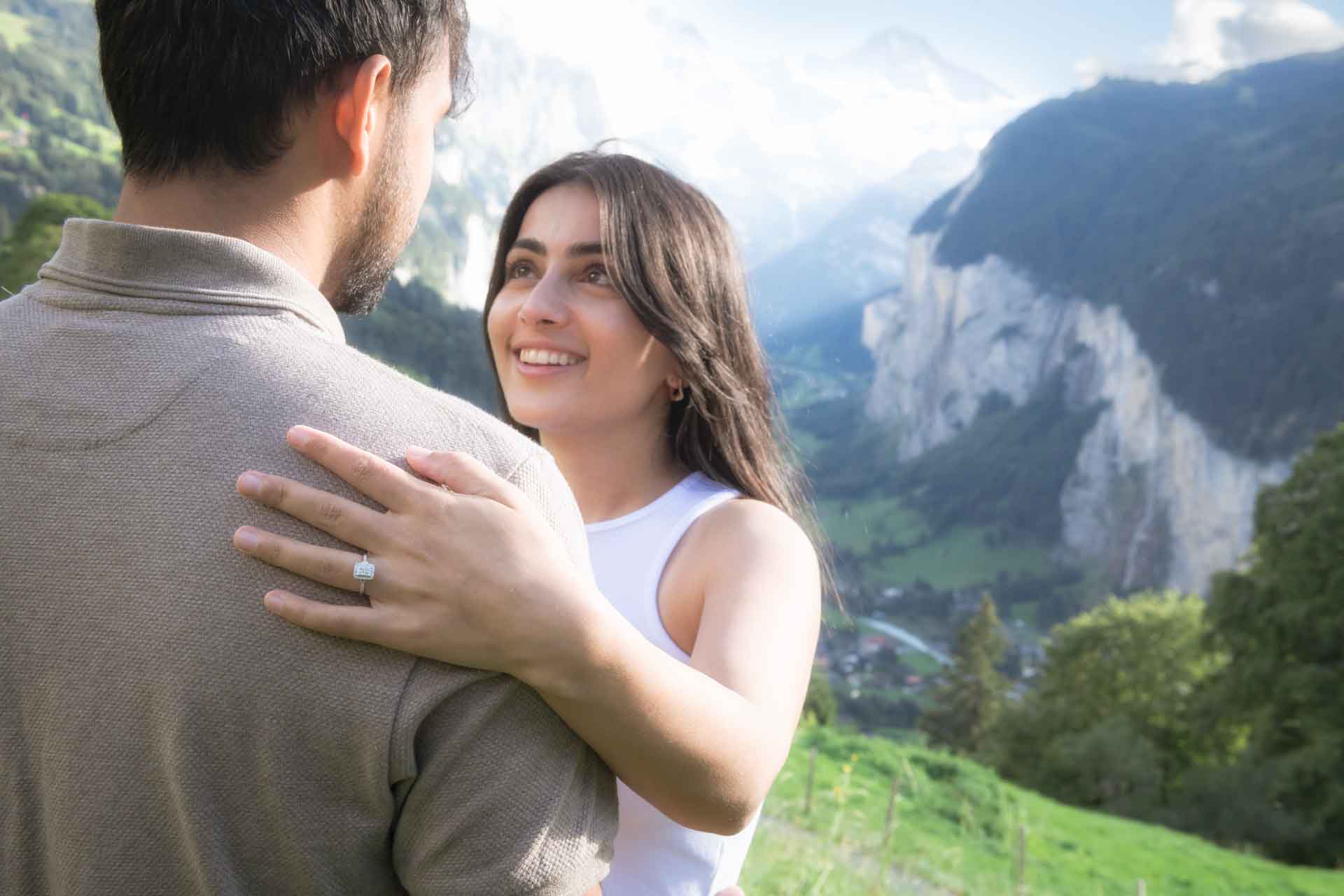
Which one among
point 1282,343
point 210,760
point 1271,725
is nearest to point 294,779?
point 210,760

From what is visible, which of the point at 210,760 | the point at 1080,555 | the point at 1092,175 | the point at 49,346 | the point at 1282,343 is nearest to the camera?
the point at 210,760

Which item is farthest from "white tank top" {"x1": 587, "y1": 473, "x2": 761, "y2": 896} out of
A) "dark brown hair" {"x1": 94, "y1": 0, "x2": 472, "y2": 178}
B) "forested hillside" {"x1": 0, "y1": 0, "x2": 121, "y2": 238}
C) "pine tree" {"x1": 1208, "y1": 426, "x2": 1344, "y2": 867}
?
"forested hillside" {"x1": 0, "y1": 0, "x2": 121, "y2": 238}

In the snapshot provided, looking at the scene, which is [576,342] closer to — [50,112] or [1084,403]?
[50,112]

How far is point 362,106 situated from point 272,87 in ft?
0.38

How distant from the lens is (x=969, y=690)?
160ft

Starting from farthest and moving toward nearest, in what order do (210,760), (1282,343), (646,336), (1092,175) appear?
(1092,175) → (1282,343) → (646,336) → (210,760)

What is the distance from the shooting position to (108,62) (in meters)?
1.50

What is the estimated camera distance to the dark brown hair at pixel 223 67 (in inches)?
55.2

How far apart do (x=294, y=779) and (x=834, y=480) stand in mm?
130262

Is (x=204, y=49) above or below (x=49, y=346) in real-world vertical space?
above

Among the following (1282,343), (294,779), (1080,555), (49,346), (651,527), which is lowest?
(1080,555)

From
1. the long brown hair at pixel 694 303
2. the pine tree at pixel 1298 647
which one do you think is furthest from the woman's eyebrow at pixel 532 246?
the pine tree at pixel 1298 647

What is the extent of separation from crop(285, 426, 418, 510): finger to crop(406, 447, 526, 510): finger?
24 millimetres

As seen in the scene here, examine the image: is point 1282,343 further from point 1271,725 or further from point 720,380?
point 720,380
